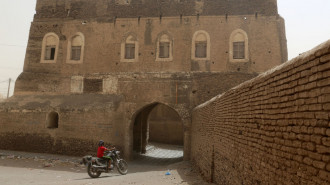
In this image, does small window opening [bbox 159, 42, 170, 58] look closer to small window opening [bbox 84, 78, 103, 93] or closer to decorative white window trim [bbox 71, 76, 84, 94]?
small window opening [bbox 84, 78, 103, 93]

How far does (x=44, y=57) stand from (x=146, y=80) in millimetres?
7113

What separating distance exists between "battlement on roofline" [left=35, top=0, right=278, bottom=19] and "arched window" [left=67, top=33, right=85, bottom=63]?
1422 mm

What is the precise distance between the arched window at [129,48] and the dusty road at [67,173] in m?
6.08

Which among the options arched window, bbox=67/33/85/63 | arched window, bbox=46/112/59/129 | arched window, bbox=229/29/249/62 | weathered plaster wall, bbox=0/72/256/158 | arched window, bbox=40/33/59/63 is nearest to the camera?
weathered plaster wall, bbox=0/72/256/158

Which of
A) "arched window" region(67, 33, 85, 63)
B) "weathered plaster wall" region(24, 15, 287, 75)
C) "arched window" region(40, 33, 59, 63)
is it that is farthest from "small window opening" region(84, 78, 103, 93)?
"arched window" region(40, 33, 59, 63)

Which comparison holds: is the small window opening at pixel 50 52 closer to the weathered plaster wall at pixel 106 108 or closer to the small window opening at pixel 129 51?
the weathered plaster wall at pixel 106 108

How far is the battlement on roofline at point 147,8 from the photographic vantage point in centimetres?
1488

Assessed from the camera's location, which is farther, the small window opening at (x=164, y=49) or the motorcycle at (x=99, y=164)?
the small window opening at (x=164, y=49)

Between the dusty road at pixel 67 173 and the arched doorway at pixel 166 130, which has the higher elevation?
the arched doorway at pixel 166 130

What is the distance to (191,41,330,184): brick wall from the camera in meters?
2.15

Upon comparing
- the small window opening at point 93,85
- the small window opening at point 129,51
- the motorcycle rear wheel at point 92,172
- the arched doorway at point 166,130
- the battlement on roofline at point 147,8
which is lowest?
the motorcycle rear wheel at point 92,172

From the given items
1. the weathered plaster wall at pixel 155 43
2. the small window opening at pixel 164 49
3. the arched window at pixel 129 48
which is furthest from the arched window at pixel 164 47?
the arched window at pixel 129 48

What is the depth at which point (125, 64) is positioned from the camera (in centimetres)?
1534

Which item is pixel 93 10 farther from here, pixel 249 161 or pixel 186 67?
pixel 249 161
